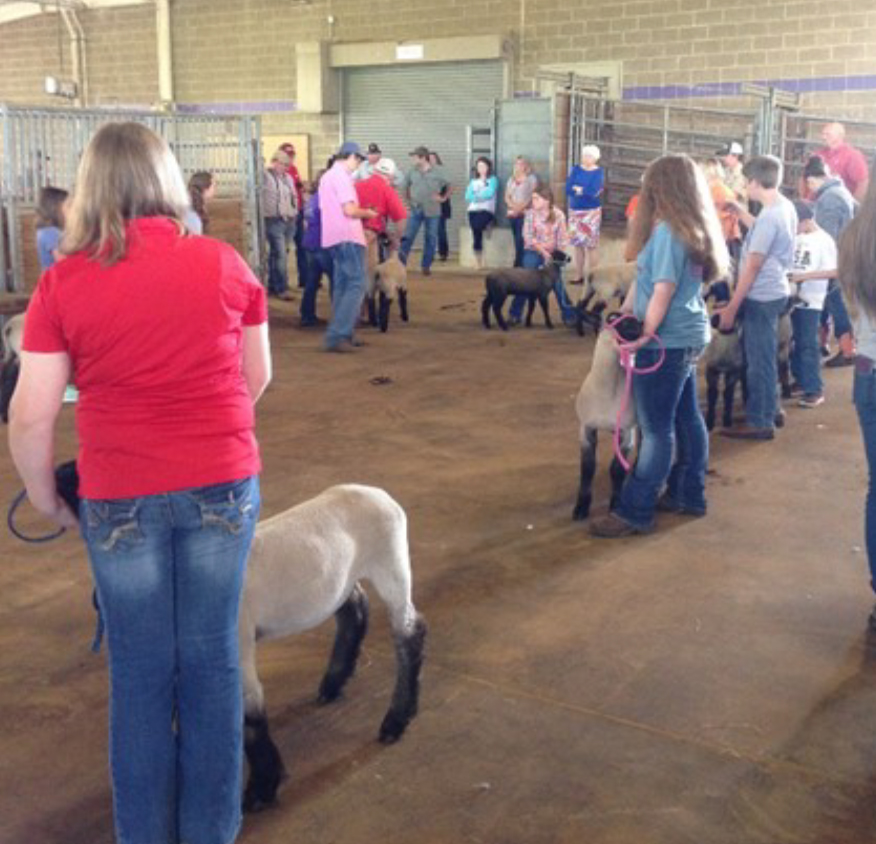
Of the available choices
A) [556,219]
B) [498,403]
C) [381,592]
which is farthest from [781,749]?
[556,219]

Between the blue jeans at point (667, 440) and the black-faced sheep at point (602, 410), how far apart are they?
0.18 metres

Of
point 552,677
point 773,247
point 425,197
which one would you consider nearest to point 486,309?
point 773,247

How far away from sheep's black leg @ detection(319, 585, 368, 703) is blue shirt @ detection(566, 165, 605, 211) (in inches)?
373

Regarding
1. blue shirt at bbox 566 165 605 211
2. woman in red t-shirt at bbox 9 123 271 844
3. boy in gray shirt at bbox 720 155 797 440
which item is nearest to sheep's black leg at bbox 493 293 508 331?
blue shirt at bbox 566 165 605 211

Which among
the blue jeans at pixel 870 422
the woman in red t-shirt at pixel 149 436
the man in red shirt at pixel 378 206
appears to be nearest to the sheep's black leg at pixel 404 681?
the woman in red t-shirt at pixel 149 436

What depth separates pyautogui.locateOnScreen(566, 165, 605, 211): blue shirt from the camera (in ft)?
39.9

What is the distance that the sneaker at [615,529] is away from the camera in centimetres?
492

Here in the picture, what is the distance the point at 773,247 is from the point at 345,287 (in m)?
4.16

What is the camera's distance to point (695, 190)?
4.44m

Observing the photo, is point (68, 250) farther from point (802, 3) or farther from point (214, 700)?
point (802, 3)

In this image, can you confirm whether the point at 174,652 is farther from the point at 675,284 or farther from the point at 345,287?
the point at 345,287

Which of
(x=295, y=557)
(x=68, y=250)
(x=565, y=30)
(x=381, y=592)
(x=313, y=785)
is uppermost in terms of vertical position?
(x=565, y=30)

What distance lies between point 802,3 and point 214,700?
15.1 metres

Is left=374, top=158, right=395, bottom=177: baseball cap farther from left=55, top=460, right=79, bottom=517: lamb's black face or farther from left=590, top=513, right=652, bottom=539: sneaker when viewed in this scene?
left=55, top=460, right=79, bottom=517: lamb's black face
